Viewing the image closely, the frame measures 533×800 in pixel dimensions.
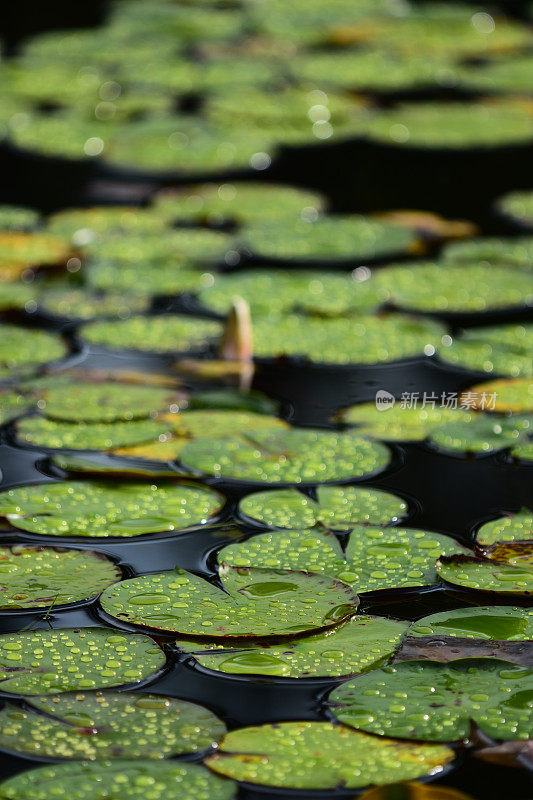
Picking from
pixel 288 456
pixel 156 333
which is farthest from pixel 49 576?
pixel 156 333

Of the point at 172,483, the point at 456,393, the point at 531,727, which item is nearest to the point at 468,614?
the point at 531,727

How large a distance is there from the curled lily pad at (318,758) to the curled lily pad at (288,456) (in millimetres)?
657

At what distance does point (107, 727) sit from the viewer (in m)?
1.28

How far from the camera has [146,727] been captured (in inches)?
50.6

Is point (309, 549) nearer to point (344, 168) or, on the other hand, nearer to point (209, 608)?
point (209, 608)

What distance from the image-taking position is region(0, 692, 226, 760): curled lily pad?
1241 millimetres

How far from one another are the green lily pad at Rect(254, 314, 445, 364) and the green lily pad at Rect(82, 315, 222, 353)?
0.12m

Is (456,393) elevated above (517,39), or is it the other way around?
(517,39)

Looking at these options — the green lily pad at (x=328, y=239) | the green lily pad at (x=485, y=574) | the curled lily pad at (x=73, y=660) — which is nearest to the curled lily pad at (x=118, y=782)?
the curled lily pad at (x=73, y=660)

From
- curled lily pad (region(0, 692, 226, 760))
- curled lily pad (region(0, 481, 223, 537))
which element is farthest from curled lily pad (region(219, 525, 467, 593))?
curled lily pad (region(0, 692, 226, 760))

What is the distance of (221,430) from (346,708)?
822 millimetres

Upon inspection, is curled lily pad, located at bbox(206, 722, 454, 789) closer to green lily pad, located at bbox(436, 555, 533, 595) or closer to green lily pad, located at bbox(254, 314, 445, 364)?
green lily pad, located at bbox(436, 555, 533, 595)

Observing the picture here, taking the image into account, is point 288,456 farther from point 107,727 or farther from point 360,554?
point 107,727

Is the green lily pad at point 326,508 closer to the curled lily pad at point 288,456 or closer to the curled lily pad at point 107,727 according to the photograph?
the curled lily pad at point 288,456
